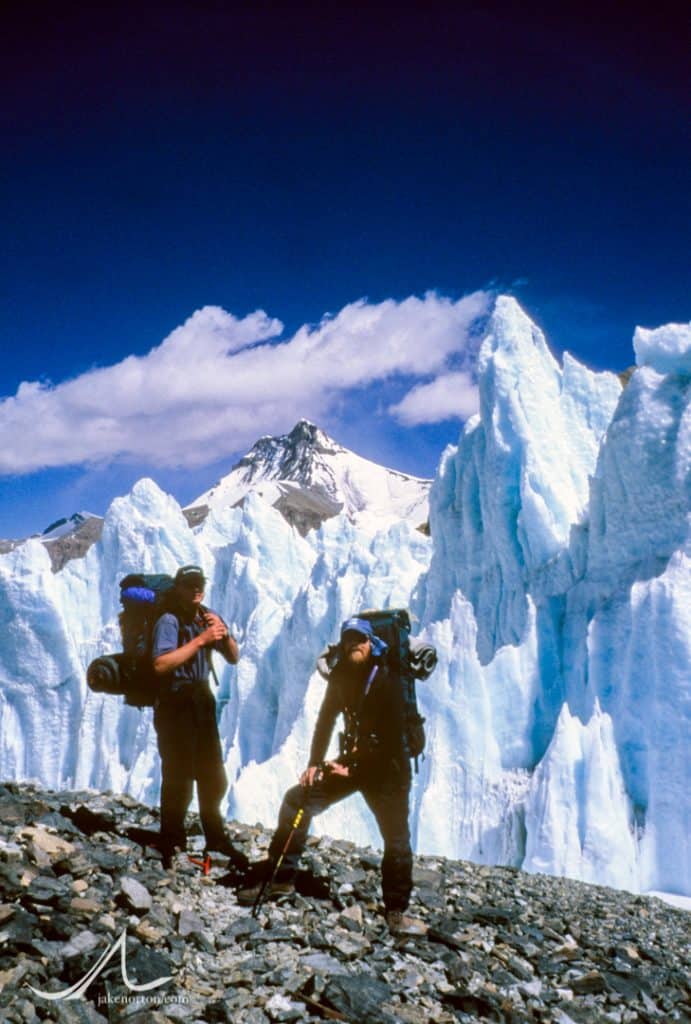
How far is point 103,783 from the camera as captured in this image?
25.2 metres

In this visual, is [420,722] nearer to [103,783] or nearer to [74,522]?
[103,783]

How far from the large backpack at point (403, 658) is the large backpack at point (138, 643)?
1069mm

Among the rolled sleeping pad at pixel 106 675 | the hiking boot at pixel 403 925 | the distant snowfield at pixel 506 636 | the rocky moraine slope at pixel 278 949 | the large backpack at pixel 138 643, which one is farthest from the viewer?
the distant snowfield at pixel 506 636

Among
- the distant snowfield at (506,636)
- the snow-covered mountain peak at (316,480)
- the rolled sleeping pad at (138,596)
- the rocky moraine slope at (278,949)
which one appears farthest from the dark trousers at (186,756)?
the snow-covered mountain peak at (316,480)

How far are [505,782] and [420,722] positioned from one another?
39.7ft

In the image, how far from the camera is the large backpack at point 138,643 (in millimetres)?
4523

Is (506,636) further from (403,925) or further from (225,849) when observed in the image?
(403,925)

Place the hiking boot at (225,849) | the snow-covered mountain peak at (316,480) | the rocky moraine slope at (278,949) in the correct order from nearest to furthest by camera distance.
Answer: the rocky moraine slope at (278,949) → the hiking boot at (225,849) → the snow-covered mountain peak at (316,480)

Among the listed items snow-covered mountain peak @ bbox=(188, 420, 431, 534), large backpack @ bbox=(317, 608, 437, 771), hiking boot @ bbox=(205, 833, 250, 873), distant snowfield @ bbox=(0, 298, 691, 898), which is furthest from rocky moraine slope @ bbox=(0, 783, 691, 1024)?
snow-covered mountain peak @ bbox=(188, 420, 431, 534)

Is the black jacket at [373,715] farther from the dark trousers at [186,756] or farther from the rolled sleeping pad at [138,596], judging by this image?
the rolled sleeping pad at [138,596]

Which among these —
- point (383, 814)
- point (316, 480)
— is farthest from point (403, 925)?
point (316, 480)

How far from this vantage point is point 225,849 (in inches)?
196

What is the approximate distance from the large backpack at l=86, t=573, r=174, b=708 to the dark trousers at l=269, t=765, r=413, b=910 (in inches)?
44.0

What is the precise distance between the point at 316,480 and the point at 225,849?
9794cm
